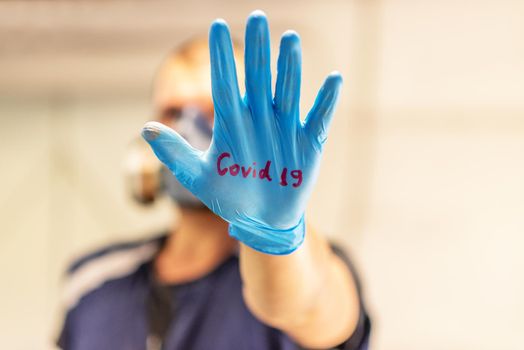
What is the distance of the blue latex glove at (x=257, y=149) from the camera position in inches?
21.8

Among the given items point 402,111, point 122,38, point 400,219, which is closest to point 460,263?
point 400,219

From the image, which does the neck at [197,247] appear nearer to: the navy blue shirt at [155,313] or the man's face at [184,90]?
the navy blue shirt at [155,313]

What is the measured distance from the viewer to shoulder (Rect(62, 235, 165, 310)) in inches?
42.8

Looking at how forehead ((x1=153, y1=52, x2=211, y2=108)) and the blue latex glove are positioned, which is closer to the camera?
the blue latex glove

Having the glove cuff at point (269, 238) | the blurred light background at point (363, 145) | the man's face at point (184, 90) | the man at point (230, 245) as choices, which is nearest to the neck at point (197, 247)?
the man at point (230, 245)

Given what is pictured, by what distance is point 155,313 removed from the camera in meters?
0.97

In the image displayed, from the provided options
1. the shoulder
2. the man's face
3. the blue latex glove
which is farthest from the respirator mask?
the blue latex glove

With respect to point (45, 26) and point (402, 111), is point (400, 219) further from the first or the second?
point (45, 26)

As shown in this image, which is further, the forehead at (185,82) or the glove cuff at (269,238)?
the forehead at (185,82)

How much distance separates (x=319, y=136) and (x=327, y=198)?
48.2 inches

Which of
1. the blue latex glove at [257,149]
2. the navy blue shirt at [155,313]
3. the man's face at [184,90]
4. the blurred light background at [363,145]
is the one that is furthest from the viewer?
the blurred light background at [363,145]

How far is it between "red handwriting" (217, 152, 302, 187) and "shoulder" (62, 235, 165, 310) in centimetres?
60

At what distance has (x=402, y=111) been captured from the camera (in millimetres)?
1702

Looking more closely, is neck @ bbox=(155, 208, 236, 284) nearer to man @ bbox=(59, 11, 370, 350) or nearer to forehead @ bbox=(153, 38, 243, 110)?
man @ bbox=(59, 11, 370, 350)
